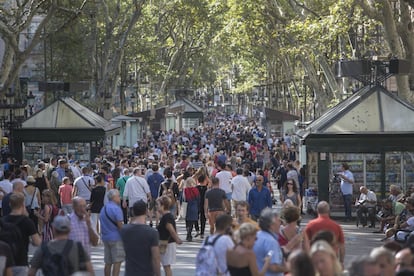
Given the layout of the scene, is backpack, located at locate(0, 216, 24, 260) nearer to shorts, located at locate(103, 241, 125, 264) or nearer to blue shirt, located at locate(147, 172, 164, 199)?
shorts, located at locate(103, 241, 125, 264)

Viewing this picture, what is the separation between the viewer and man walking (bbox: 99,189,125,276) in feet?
44.8

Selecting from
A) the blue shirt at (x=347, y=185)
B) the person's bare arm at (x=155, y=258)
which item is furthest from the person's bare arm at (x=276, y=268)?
the blue shirt at (x=347, y=185)

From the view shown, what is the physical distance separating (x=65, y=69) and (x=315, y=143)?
28.0 meters

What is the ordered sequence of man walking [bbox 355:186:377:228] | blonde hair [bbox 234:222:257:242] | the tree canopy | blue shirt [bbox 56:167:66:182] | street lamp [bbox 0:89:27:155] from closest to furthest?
blonde hair [bbox 234:222:257:242]
man walking [bbox 355:186:377:228]
blue shirt [bbox 56:167:66:182]
the tree canopy
street lamp [bbox 0:89:27:155]

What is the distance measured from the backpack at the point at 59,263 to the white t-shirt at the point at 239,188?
35.8 ft

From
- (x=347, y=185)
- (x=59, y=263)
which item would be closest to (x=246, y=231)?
(x=59, y=263)

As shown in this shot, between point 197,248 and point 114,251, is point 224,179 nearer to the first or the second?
point 197,248

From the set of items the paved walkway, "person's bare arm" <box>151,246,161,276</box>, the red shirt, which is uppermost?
the red shirt

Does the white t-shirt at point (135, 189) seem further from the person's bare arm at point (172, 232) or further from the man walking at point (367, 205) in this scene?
the person's bare arm at point (172, 232)

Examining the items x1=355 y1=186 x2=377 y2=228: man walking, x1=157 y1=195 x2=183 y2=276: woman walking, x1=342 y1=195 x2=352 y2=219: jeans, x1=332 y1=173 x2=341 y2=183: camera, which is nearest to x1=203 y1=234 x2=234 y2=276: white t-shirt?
x1=157 y1=195 x2=183 y2=276: woman walking

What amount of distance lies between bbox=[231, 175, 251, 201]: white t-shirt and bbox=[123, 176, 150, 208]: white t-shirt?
2.06 metres

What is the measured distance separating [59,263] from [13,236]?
4.86 ft

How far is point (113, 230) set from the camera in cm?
1369

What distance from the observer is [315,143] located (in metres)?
24.0
